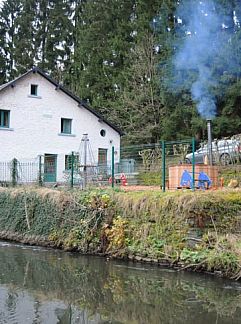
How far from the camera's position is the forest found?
2569 centimetres

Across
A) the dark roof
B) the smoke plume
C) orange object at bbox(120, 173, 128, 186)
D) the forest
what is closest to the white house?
the dark roof

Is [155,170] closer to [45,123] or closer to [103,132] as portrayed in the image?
[45,123]

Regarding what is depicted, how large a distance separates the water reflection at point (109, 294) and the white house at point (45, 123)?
17847 mm

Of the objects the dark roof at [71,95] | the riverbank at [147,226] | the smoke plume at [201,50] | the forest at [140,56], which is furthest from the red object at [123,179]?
the dark roof at [71,95]

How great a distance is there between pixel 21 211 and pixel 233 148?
27.2ft

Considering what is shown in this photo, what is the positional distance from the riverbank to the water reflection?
0.40 m

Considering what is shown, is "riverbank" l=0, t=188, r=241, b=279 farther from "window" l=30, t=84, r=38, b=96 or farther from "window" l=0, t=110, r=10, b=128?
"window" l=30, t=84, r=38, b=96

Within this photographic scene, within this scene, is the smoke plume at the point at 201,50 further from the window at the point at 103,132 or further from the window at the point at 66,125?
the window at the point at 66,125

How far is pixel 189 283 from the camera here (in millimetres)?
8789

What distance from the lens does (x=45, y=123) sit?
98.6ft

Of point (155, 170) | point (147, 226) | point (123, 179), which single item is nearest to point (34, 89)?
point (123, 179)

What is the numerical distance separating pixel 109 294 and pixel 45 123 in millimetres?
22972

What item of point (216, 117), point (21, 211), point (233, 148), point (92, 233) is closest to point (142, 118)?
point (216, 117)

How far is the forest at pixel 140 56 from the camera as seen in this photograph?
1011 inches
